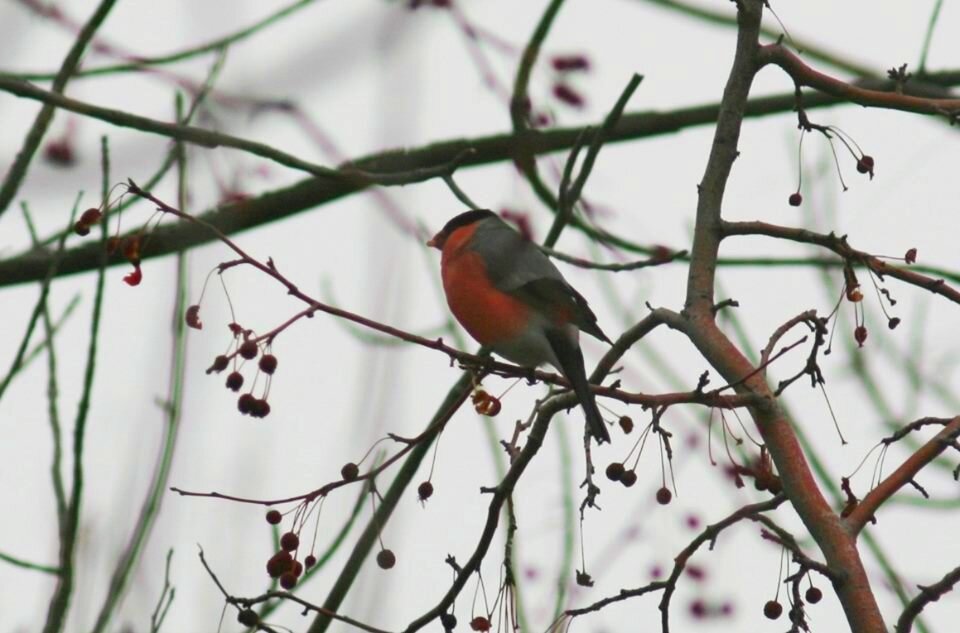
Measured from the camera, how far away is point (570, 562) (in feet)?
12.7

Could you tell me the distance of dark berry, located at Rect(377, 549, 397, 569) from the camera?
2469 millimetres

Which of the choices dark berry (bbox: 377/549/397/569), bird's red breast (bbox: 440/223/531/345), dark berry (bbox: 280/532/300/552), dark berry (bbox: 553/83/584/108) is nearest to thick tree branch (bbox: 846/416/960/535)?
dark berry (bbox: 377/549/397/569)

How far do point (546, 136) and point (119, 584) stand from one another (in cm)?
241

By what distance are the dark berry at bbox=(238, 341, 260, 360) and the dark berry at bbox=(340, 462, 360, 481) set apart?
302mm

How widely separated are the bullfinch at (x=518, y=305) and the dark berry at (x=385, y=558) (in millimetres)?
1343

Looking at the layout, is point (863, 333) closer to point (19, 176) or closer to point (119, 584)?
point (119, 584)

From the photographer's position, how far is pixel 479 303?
420cm

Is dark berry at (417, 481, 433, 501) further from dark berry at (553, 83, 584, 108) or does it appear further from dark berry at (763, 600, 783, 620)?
dark berry at (553, 83, 584, 108)

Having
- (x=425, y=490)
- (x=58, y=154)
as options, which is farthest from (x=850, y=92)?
(x=58, y=154)

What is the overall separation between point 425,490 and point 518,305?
1.57 m

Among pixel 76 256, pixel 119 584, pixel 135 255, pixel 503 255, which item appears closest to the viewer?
pixel 135 255

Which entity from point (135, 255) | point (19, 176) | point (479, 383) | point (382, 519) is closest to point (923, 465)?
point (479, 383)

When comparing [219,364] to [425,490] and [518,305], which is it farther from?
[518,305]

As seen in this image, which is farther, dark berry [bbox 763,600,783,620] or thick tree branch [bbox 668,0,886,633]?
dark berry [bbox 763,600,783,620]
